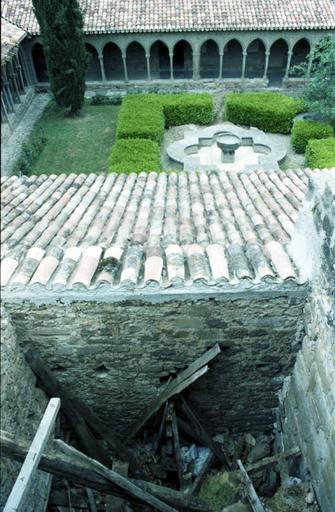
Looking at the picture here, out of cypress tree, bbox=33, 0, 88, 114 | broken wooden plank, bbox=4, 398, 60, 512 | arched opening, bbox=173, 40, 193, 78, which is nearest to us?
broken wooden plank, bbox=4, 398, 60, 512

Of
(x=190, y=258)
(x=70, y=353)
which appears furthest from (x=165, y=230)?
(x=70, y=353)

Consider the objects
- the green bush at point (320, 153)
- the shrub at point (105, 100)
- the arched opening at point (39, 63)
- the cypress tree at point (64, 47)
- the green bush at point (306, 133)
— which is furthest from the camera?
the arched opening at point (39, 63)

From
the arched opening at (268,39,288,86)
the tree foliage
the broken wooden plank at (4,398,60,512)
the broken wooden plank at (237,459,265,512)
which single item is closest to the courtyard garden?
the tree foliage

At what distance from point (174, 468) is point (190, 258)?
3324 millimetres

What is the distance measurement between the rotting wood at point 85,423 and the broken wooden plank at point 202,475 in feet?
2.73

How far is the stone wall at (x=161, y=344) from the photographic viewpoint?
15.6 feet

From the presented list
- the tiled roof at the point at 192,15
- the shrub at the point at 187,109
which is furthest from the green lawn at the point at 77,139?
the tiled roof at the point at 192,15

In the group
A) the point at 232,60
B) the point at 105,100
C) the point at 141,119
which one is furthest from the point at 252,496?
the point at 232,60

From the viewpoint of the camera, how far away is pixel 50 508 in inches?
221

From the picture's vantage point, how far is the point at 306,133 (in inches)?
643

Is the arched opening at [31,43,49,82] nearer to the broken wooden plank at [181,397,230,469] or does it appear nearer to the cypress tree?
the cypress tree

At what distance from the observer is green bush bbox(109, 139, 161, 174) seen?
1338 cm

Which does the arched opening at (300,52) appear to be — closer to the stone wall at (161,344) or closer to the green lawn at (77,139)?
the green lawn at (77,139)

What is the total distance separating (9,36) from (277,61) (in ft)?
47.8
